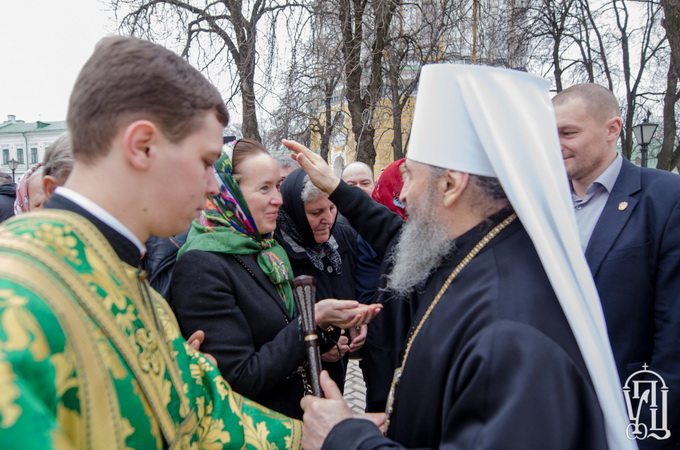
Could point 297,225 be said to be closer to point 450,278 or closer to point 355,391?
point 450,278

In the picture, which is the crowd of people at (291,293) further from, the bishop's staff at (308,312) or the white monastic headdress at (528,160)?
the bishop's staff at (308,312)

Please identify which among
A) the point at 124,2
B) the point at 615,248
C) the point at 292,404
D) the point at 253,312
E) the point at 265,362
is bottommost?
the point at 292,404

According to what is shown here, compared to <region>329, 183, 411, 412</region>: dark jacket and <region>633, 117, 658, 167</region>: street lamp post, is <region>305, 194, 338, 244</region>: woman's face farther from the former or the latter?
<region>633, 117, 658, 167</region>: street lamp post

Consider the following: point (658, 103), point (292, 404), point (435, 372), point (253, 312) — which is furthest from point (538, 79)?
point (658, 103)

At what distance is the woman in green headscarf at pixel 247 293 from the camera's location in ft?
6.68

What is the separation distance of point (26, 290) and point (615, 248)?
248 centimetres

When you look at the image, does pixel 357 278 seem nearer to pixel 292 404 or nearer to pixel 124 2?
pixel 292 404

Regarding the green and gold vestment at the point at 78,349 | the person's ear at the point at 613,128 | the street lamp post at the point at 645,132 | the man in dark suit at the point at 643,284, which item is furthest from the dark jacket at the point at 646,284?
the street lamp post at the point at 645,132

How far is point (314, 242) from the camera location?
2.84 metres

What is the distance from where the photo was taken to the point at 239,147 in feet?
8.18

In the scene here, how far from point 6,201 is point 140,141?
4.67 metres

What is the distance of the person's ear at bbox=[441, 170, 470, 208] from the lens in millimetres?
1572

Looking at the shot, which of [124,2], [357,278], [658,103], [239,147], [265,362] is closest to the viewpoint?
[265,362]

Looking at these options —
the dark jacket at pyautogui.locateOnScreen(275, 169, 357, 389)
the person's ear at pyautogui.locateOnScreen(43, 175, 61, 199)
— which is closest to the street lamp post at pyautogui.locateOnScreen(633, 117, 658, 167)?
the dark jacket at pyautogui.locateOnScreen(275, 169, 357, 389)
